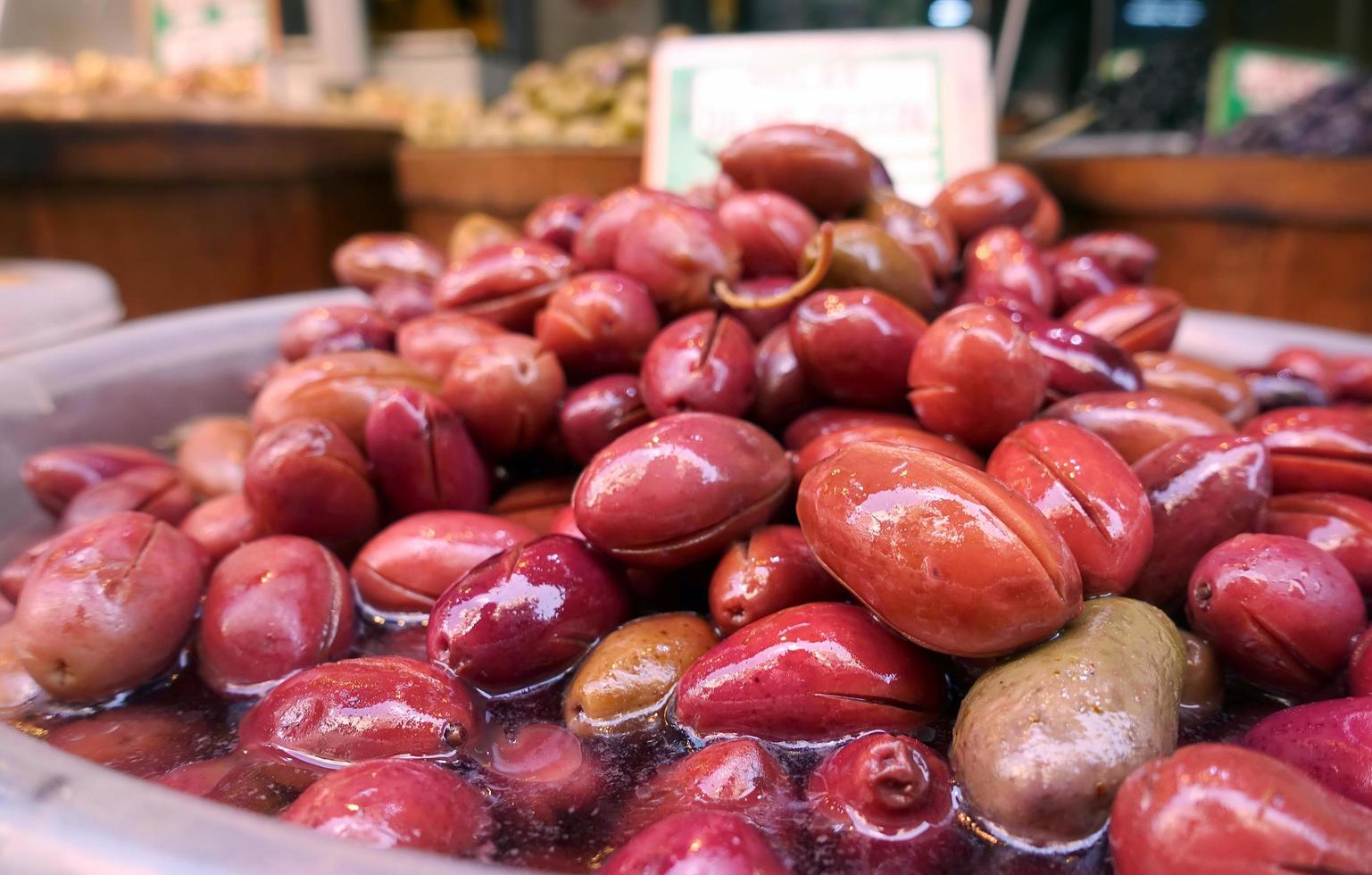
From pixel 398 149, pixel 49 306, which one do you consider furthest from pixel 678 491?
pixel 398 149

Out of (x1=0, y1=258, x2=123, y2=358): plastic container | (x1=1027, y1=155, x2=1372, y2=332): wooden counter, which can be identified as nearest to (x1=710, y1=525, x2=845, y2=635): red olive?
(x1=0, y1=258, x2=123, y2=358): plastic container

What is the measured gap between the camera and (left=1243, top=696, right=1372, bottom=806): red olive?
0.41 meters

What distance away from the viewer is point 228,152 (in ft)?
6.47

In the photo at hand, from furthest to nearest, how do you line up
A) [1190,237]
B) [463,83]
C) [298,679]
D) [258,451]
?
[463,83] < [1190,237] < [258,451] < [298,679]

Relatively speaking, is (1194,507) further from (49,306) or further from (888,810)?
(49,306)

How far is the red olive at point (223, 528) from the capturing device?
663 millimetres

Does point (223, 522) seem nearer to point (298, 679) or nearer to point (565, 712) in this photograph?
point (298, 679)

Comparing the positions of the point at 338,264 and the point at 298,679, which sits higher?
the point at 338,264

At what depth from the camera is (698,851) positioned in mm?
374

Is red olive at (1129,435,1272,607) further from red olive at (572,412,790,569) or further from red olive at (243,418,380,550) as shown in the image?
red olive at (243,418,380,550)

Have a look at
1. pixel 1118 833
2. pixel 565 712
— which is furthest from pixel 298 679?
pixel 1118 833

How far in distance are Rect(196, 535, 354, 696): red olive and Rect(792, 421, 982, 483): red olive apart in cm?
30

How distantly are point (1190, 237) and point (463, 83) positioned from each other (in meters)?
3.03

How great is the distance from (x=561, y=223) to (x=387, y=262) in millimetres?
228
